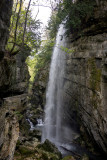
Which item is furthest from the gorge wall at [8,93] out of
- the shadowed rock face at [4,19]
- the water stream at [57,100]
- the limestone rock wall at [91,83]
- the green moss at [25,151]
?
the water stream at [57,100]

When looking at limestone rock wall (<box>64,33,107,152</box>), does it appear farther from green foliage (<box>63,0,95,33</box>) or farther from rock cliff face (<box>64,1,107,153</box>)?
green foliage (<box>63,0,95,33</box>)

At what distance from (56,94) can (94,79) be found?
33.1ft

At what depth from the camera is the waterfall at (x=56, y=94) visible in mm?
15520

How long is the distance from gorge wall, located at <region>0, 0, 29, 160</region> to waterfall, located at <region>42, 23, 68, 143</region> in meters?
6.53

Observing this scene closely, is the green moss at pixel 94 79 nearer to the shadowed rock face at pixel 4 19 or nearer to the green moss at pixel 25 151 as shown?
the green moss at pixel 25 151

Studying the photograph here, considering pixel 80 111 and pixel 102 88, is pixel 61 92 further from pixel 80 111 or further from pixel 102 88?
pixel 102 88

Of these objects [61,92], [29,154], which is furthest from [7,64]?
[61,92]

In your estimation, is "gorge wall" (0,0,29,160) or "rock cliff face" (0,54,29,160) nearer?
"gorge wall" (0,0,29,160)

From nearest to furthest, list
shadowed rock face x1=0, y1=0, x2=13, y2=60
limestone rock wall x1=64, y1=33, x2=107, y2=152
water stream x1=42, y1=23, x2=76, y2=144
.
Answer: shadowed rock face x1=0, y1=0, x2=13, y2=60
limestone rock wall x1=64, y1=33, x2=107, y2=152
water stream x1=42, y1=23, x2=76, y2=144

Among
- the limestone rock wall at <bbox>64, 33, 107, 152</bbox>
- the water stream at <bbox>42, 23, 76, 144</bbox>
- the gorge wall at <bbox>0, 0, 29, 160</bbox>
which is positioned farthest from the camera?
the water stream at <bbox>42, 23, 76, 144</bbox>

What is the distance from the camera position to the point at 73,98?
1288cm

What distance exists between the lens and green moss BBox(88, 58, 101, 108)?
28.4 feet

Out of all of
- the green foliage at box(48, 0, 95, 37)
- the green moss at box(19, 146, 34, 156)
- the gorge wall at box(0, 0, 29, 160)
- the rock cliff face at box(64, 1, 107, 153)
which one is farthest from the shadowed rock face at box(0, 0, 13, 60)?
the green foliage at box(48, 0, 95, 37)

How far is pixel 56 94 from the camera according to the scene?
18422mm
